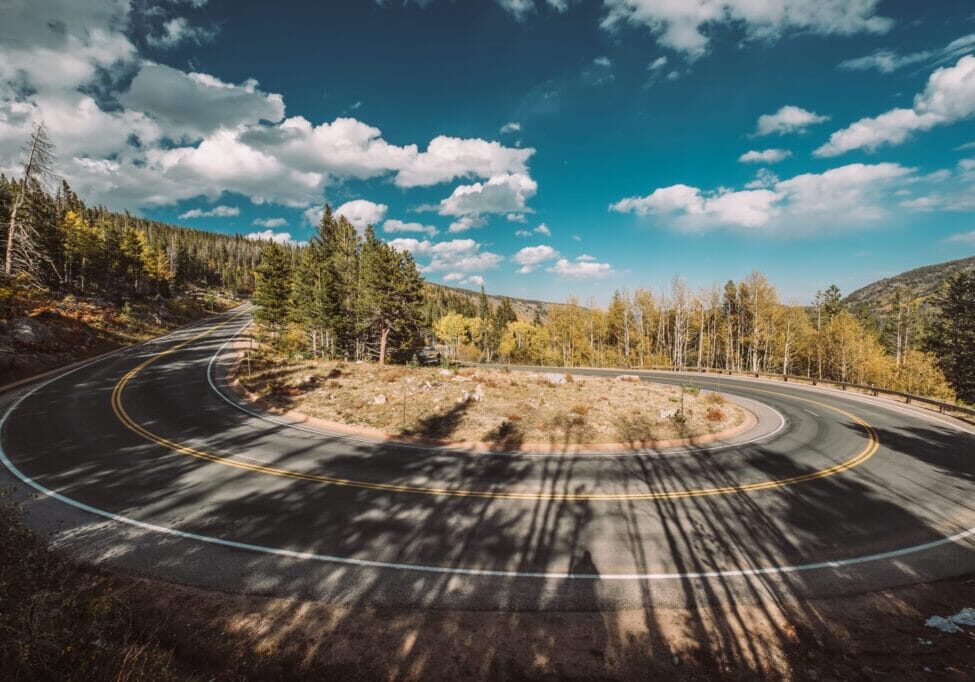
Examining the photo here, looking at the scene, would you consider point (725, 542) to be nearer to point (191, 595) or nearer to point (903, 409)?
point (191, 595)

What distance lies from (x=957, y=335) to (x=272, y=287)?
71.0 meters

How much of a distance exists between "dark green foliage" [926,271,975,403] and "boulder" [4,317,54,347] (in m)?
77.0

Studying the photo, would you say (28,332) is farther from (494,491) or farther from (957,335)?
(957,335)

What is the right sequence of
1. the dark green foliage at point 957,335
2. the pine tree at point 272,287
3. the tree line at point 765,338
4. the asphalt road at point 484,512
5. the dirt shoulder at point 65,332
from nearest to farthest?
the asphalt road at point 484,512 < the dirt shoulder at point 65,332 < the dark green foliage at point 957,335 < the pine tree at point 272,287 < the tree line at point 765,338

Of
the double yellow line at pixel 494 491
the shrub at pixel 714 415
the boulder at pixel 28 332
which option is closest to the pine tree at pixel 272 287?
the boulder at pixel 28 332

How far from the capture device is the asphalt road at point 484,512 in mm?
8375

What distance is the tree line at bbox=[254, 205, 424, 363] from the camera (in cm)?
3750

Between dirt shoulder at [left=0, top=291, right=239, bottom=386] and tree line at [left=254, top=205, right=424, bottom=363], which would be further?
tree line at [left=254, top=205, right=424, bottom=363]

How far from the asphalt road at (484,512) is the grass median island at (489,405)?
196 centimetres

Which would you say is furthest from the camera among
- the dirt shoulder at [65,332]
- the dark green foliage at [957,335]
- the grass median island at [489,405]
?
the dark green foliage at [957,335]

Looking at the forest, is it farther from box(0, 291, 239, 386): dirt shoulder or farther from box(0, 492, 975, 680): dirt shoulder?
box(0, 492, 975, 680): dirt shoulder

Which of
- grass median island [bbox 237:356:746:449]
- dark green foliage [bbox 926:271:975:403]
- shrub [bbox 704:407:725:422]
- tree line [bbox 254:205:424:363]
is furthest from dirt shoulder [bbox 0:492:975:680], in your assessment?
dark green foliage [bbox 926:271:975:403]

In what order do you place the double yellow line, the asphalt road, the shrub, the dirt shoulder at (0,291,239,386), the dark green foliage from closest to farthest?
1. the asphalt road
2. the double yellow line
3. the shrub
4. the dirt shoulder at (0,291,239,386)
5. the dark green foliage

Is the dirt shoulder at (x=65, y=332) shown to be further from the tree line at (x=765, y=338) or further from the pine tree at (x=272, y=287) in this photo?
the tree line at (x=765, y=338)
